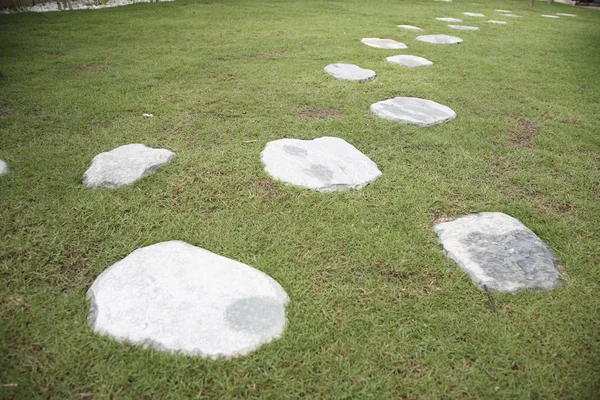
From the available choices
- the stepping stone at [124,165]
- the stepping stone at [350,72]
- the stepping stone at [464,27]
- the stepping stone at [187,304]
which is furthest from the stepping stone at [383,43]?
the stepping stone at [187,304]

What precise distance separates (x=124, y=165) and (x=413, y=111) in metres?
2.19

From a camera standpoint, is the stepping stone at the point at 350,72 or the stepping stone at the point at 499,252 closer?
the stepping stone at the point at 499,252

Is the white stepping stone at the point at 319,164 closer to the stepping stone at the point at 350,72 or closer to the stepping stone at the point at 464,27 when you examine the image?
the stepping stone at the point at 350,72

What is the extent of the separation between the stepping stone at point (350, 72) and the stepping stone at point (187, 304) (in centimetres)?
273

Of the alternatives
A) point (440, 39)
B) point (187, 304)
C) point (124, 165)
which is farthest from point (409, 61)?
point (187, 304)

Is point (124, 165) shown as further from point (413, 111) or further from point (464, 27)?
point (464, 27)

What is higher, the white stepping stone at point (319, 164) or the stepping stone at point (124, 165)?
the stepping stone at point (124, 165)

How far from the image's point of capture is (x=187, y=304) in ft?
4.09

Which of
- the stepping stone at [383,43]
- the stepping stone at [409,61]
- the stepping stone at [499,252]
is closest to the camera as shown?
the stepping stone at [499,252]

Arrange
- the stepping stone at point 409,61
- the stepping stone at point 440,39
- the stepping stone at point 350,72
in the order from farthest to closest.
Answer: the stepping stone at point 440,39
the stepping stone at point 409,61
the stepping stone at point 350,72

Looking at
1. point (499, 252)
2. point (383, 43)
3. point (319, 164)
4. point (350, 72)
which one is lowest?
point (499, 252)

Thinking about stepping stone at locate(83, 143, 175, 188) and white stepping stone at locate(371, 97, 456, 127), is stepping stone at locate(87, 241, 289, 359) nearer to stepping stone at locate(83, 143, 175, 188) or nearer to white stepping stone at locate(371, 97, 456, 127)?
stepping stone at locate(83, 143, 175, 188)

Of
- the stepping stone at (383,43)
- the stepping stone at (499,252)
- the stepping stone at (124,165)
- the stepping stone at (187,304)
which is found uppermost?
the stepping stone at (383,43)

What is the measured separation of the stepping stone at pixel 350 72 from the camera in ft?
11.7
